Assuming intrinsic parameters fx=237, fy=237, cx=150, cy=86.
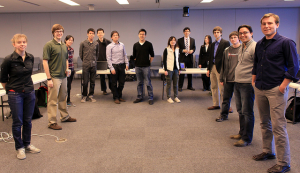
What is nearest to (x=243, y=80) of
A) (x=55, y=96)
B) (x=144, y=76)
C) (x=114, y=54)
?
(x=144, y=76)

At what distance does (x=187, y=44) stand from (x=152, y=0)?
1.63 meters

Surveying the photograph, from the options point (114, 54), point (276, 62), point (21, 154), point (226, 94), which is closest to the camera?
point (276, 62)

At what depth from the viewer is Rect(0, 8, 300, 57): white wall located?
9023 millimetres

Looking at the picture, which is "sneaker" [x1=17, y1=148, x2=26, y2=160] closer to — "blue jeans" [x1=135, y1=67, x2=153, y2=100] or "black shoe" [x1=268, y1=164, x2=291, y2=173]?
"black shoe" [x1=268, y1=164, x2=291, y2=173]

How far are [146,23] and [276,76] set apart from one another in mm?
7499

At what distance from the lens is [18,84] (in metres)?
2.64

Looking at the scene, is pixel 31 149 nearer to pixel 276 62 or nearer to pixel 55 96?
pixel 55 96

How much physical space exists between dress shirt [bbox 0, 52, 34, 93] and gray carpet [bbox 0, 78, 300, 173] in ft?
2.81

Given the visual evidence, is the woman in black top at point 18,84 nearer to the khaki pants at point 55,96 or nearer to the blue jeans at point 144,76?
the khaki pants at point 55,96

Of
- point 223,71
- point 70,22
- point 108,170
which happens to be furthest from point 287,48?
point 70,22

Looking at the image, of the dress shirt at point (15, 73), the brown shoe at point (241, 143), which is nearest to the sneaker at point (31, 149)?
the dress shirt at point (15, 73)

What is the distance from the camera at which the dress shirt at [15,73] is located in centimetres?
259

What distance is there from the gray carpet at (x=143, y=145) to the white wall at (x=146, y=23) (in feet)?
17.0

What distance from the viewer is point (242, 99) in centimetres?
298
